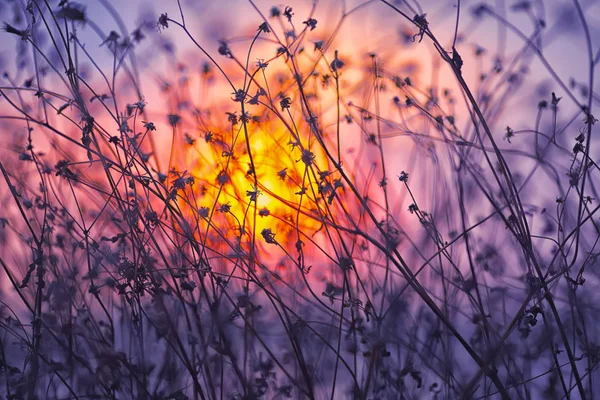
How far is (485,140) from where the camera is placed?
211 centimetres

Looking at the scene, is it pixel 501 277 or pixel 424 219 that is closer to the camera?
pixel 424 219

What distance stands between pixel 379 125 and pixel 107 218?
1062 millimetres

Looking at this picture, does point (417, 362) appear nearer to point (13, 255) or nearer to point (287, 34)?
point (287, 34)

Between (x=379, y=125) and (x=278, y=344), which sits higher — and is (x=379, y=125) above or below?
above

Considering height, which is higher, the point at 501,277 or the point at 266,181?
the point at 266,181

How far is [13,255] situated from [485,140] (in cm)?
200

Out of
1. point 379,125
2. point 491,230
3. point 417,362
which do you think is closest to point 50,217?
point 379,125

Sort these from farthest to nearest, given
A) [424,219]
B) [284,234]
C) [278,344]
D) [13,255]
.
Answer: [13,255]
[284,234]
[278,344]
[424,219]

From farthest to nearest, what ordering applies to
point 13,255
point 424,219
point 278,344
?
point 13,255, point 278,344, point 424,219

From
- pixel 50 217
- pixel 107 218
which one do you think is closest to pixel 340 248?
pixel 107 218

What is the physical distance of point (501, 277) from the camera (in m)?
2.31

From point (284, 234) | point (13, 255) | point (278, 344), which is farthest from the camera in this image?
point (13, 255)

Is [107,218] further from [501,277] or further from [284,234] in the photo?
[501,277]

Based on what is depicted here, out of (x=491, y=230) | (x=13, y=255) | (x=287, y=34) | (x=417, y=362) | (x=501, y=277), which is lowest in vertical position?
(x=417, y=362)
